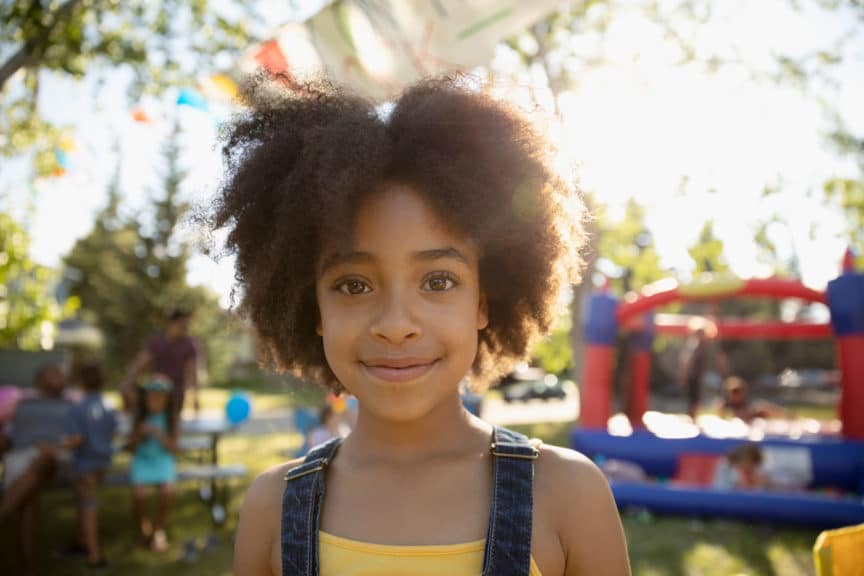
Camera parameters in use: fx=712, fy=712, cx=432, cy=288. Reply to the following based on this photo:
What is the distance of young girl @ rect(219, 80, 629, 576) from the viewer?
1.47 m

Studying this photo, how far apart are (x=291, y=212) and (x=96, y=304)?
96.4ft

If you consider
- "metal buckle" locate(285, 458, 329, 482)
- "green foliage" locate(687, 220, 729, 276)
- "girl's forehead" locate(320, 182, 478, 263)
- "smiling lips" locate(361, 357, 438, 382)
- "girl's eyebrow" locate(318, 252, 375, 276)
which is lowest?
"metal buckle" locate(285, 458, 329, 482)

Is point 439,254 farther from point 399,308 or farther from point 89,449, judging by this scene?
point 89,449

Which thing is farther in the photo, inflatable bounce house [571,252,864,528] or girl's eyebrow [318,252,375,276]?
inflatable bounce house [571,252,864,528]

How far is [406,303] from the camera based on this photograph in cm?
150

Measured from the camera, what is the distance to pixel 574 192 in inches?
71.0

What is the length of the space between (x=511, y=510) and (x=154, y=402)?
4829 mm

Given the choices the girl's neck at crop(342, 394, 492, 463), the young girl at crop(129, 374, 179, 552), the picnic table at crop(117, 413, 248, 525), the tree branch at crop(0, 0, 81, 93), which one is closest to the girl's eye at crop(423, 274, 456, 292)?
the girl's neck at crop(342, 394, 492, 463)

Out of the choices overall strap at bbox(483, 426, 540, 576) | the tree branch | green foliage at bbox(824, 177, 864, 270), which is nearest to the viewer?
overall strap at bbox(483, 426, 540, 576)

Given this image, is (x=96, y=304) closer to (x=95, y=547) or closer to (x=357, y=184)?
(x=95, y=547)

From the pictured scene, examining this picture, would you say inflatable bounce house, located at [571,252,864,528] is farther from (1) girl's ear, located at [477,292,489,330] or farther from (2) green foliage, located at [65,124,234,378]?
(2) green foliage, located at [65,124,234,378]

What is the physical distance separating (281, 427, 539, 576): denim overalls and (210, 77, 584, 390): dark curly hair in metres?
0.42

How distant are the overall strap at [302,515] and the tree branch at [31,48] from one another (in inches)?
224

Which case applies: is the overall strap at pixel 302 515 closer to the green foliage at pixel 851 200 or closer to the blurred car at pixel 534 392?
the green foliage at pixel 851 200
